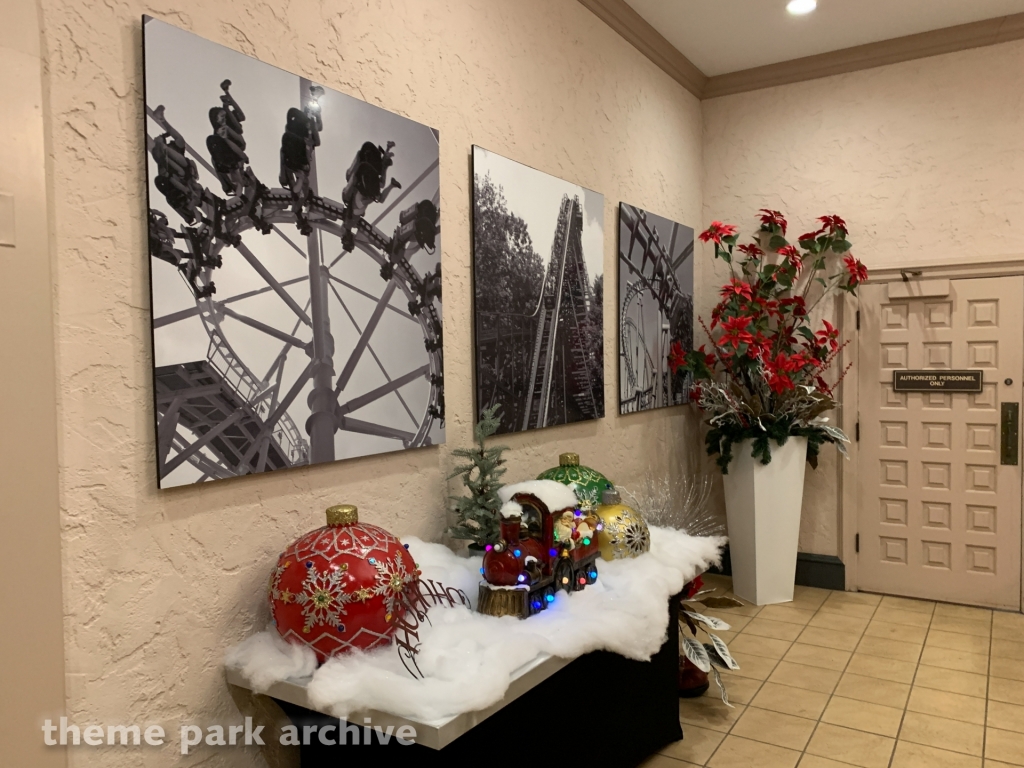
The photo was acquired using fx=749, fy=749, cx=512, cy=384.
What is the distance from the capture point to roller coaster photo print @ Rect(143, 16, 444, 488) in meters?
1.61

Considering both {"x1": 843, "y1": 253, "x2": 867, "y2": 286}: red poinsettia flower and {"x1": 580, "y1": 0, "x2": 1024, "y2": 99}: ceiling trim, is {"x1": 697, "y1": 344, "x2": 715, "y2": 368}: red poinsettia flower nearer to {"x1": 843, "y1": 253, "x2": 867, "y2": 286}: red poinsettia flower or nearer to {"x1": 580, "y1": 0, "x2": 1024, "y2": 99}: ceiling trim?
{"x1": 843, "y1": 253, "x2": 867, "y2": 286}: red poinsettia flower

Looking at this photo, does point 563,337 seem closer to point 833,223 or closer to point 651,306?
point 651,306

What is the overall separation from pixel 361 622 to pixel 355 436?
58cm

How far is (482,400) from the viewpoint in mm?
2600

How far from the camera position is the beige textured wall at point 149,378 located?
1.46 metres

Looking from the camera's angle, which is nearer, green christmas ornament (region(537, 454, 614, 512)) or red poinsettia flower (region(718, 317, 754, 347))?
green christmas ornament (region(537, 454, 614, 512))

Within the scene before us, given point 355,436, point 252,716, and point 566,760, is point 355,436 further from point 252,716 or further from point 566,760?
point 566,760

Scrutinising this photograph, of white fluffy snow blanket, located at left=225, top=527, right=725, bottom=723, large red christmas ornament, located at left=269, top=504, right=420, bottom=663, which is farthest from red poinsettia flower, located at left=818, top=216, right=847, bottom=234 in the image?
large red christmas ornament, located at left=269, top=504, right=420, bottom=663

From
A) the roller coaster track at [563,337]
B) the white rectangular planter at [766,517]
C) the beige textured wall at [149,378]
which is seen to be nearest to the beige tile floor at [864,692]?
the white rectangular planter at [766,517]

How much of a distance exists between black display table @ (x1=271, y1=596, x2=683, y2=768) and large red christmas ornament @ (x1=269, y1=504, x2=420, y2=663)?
17 cm

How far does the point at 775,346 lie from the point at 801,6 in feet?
5.62

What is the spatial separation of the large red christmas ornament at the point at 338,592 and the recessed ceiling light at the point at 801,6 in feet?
10.9

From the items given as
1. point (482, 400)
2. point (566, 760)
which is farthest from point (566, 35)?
point (566, 760)

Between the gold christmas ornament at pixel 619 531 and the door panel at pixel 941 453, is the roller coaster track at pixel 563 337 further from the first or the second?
the door panel at pixel 941 453
